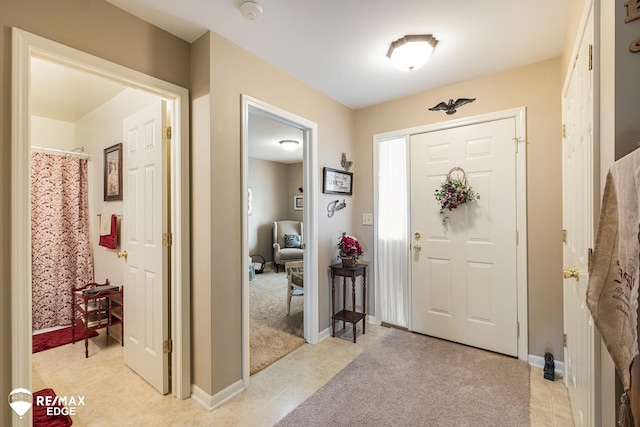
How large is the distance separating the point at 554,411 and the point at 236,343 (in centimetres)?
214

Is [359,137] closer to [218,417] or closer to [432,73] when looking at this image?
[432,73]

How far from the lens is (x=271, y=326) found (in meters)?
3.21

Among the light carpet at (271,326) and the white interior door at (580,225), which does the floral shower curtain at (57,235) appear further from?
the white interior door at (580,225)

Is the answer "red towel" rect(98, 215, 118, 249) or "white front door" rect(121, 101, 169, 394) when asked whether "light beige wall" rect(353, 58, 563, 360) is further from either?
"red towel" rect(98, 215, 118, 249)

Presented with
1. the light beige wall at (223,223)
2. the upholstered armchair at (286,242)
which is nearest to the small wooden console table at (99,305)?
the light beige wall at (223,223)

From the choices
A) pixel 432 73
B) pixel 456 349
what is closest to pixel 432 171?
pixel 432 73

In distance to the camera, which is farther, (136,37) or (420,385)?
(420,385)

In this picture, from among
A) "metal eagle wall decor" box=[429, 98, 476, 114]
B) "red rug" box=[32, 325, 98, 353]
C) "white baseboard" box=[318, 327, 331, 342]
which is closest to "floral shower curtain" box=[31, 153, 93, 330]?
"red rug" box=[32, 325, 98, 353]

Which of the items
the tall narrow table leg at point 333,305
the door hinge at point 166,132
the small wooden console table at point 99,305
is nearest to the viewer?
the door hinge at point 166,132

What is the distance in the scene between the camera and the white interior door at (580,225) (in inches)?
46.3

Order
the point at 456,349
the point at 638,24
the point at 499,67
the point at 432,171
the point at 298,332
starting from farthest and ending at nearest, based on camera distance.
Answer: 1. the point at 298,332
2. the point at 432,171
3. the point at 456,349
4. the point at 499,67
5. the point at 638,24

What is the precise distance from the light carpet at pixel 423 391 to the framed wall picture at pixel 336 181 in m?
1.62

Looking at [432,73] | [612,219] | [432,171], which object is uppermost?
[432,73]

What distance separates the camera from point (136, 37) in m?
1.73
